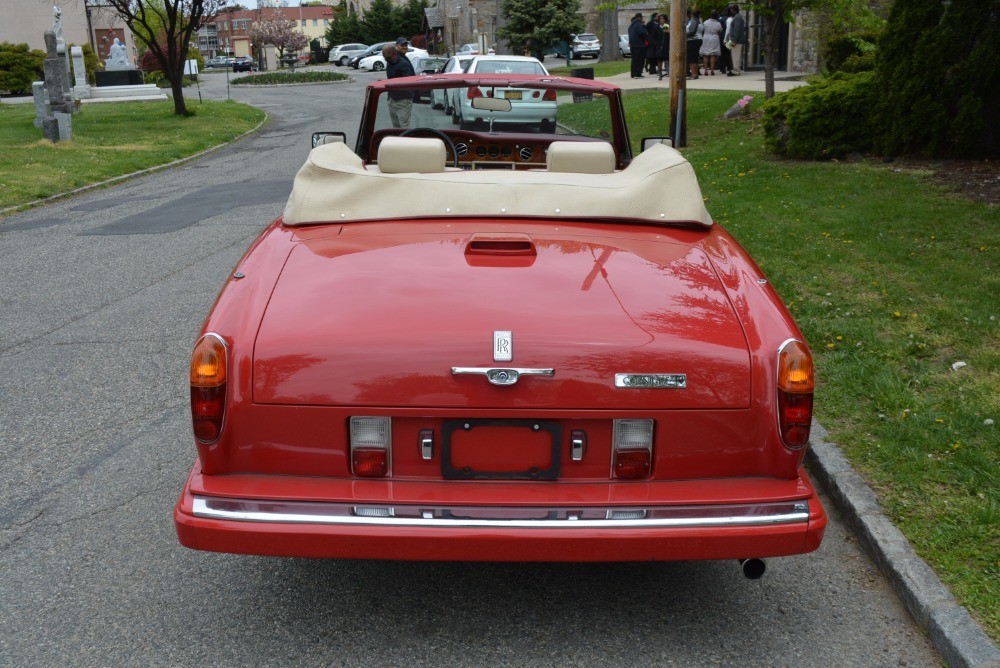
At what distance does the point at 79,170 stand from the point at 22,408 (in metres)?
12.8

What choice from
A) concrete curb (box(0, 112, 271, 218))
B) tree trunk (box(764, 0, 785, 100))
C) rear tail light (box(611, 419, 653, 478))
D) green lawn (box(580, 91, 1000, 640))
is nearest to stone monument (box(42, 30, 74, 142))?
concrete curb (box(0, 112, 271, 218))

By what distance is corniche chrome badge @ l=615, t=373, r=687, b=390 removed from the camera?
2961 mm

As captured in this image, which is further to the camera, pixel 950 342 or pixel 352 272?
pixel 950 342

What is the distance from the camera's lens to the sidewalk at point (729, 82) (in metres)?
23.0

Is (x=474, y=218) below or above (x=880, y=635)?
above

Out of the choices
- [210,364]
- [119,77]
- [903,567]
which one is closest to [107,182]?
[210,364]

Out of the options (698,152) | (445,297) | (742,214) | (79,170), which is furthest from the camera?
(79,170)

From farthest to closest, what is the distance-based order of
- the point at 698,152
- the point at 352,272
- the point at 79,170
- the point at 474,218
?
the point at 79,170 < the point at 698,152 < the point at 474,218 < the point at 352,272

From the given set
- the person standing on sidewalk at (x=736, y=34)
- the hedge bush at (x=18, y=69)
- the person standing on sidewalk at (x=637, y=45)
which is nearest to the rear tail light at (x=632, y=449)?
the person standing on sidewalk at (x=736, y=34)

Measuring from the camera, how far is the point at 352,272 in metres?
3.39

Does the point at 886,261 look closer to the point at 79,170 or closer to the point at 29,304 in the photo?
the point at 29,304

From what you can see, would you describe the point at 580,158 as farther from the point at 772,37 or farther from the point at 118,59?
the point at 118,59

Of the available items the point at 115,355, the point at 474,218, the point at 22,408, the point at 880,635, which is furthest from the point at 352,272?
the point at 115,355

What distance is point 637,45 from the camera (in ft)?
106
